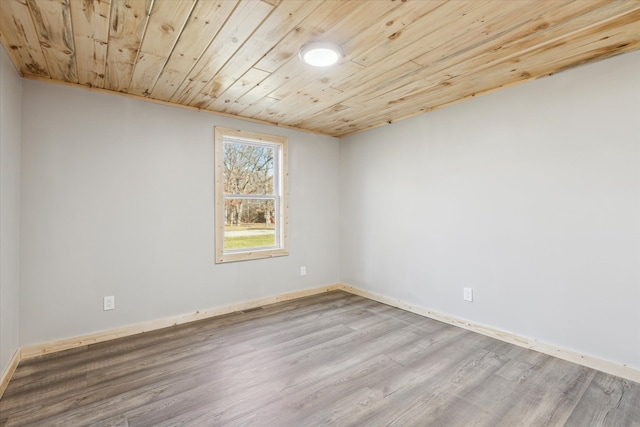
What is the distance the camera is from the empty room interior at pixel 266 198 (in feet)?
6.12

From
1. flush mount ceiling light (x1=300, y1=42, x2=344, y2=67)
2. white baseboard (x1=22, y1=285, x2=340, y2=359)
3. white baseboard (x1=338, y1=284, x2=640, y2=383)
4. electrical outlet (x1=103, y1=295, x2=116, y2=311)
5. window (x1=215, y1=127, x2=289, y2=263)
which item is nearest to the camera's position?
flush mount ceiling light (x1=300, y1=42, x2=344, y2=67)

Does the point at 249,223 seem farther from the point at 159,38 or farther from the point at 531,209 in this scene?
the point at 531,209

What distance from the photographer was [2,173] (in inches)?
82.8

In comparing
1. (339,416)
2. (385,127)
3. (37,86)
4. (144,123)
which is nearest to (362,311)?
(339,416)

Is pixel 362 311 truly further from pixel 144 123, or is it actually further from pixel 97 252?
pixel 144 123

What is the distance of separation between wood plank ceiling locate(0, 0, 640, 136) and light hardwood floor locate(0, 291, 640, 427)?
92.6 inches

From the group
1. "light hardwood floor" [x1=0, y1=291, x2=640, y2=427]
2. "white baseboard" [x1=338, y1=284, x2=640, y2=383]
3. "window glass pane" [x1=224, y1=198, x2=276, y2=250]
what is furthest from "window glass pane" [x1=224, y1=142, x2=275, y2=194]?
"white baseboard" [x1=338, y1=284, x2=640, y2=383]

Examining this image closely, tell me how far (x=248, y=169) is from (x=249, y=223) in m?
0.70

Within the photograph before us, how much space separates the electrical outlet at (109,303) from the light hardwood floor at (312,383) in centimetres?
32

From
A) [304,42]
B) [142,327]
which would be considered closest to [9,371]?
[142,327]

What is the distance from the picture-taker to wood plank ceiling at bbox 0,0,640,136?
1705mm

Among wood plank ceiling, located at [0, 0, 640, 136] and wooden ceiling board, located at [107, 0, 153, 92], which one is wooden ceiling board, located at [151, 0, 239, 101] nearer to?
wood plank ceiling, located at [0, 0, 640, 136]

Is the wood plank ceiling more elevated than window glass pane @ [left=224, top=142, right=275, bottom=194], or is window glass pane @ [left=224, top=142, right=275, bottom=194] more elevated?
the wood plank ceiling

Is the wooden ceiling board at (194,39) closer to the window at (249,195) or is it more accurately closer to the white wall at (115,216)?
the white wall at (115,216)
